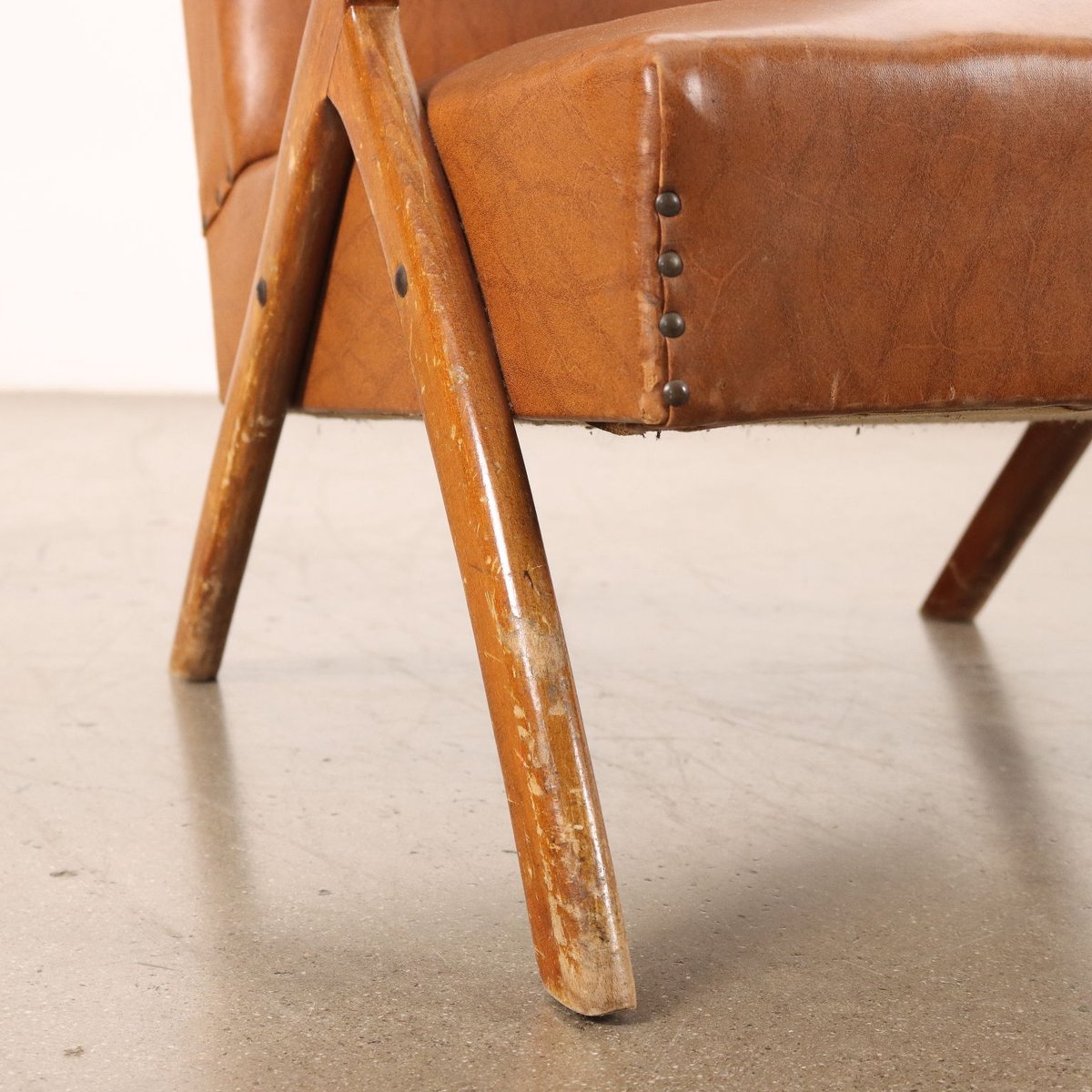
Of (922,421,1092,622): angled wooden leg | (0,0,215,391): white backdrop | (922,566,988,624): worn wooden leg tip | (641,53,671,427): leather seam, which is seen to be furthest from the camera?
(0,0,215,391): white backdrop

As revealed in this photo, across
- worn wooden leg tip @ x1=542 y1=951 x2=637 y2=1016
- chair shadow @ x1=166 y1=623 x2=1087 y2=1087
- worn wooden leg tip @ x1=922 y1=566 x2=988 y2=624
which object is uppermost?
worn wooden leg tip @ x1=542 y1=951 x2=637 y2=1016

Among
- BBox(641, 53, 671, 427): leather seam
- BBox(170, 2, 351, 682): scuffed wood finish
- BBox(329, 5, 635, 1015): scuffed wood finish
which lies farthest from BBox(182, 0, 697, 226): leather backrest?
BBox(641, 53, 671, 427): leather seam

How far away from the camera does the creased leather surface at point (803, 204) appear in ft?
2.37

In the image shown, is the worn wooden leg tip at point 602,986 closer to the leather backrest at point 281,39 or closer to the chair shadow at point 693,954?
the chair shadow at point 693,954

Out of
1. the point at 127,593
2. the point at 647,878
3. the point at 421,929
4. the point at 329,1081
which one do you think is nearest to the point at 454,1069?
the point at 329,1081

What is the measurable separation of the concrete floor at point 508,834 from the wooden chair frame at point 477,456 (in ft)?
0.20

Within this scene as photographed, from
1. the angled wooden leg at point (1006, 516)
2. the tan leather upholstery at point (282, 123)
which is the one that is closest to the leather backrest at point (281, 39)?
the tan leather upholstery at point (282, 123)

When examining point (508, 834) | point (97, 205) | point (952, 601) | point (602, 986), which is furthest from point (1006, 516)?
point (97, 205)

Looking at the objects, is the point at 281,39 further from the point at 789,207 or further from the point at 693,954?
the point at 693,954

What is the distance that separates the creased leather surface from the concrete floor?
31 centimetres

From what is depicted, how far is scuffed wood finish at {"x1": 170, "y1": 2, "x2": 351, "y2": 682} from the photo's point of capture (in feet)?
3.33

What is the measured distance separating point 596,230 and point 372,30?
10.4 inches

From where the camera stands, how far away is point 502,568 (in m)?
0.80

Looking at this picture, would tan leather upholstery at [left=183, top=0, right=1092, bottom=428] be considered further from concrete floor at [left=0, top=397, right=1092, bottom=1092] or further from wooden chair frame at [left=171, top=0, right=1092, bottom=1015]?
concrete floor at [left=0, top=397, right=1092, bottom=1092]
